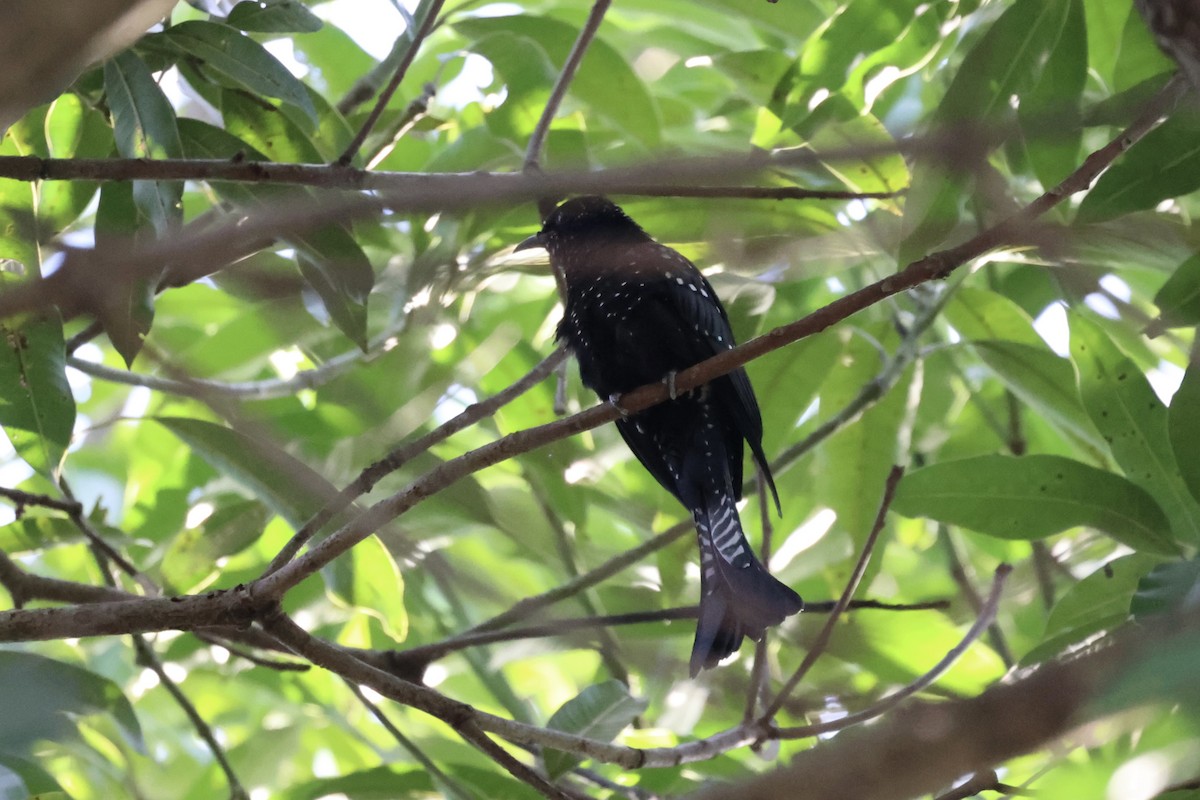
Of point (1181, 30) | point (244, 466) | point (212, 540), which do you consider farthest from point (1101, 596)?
point (212, 540)

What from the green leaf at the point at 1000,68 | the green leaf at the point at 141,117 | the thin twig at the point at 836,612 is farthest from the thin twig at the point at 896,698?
the green leaf at the point at 141,117

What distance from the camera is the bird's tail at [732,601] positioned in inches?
104

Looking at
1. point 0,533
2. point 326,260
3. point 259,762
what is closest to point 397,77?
point 326,260

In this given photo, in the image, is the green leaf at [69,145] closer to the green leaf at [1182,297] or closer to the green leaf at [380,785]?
the green leaf at [380,785]

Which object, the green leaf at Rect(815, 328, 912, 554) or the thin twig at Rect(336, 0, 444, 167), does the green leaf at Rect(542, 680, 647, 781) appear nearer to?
the green leaf at Rect(815, 328, 912, 554)

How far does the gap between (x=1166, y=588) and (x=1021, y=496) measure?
0.66m

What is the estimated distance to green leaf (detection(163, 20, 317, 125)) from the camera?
2418mm

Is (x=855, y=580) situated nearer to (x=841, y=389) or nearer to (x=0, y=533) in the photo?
(x=841, y=389)

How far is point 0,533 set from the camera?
289 cm

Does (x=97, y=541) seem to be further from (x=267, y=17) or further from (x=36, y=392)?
(x=267, y=17)

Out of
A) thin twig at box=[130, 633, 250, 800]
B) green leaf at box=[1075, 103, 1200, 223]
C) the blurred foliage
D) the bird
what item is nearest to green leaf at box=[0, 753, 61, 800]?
the blurred foliage

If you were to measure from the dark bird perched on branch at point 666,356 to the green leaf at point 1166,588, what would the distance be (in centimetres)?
111

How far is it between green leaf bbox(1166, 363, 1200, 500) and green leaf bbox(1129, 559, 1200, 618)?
1.46 ft

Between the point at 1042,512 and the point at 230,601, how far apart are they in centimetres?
174
